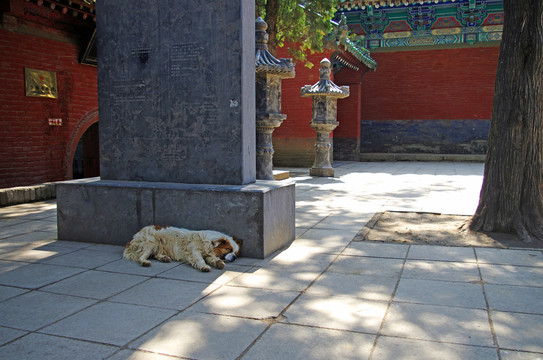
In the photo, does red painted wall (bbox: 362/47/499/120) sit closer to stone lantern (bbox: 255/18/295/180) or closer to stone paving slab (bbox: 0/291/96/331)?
stone lantern (bbox: 255/18/295/180)

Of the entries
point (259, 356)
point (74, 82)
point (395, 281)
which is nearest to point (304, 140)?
point (74, 82)

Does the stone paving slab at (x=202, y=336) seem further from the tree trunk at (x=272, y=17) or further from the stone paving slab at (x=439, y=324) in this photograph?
the tree trunk at (x=272, y=17)

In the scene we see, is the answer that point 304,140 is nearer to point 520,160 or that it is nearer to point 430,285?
point 520,160

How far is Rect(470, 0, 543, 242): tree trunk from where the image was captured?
501 cm

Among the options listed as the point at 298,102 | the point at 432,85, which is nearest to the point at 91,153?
the point at 298,102

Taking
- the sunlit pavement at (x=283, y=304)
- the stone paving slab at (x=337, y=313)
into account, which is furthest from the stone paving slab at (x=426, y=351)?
the stone paving slab at (x=337, y=313)

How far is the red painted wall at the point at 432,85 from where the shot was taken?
58.2 ft

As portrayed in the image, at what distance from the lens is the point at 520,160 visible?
5.09 metres

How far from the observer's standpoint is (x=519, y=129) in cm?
507

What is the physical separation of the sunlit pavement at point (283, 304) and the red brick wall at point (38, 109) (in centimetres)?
363

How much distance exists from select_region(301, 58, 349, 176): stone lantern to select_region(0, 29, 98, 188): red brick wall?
216 inches

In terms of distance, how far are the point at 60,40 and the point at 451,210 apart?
7.78 meters

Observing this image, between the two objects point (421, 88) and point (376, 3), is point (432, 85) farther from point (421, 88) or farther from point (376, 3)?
point (376, 3)

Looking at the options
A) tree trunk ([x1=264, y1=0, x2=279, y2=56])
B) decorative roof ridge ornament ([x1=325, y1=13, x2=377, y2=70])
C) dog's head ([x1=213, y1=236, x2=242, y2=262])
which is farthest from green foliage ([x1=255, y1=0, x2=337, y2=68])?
dog's head ([x1=213, y1=236, x2=242, y2=262])
